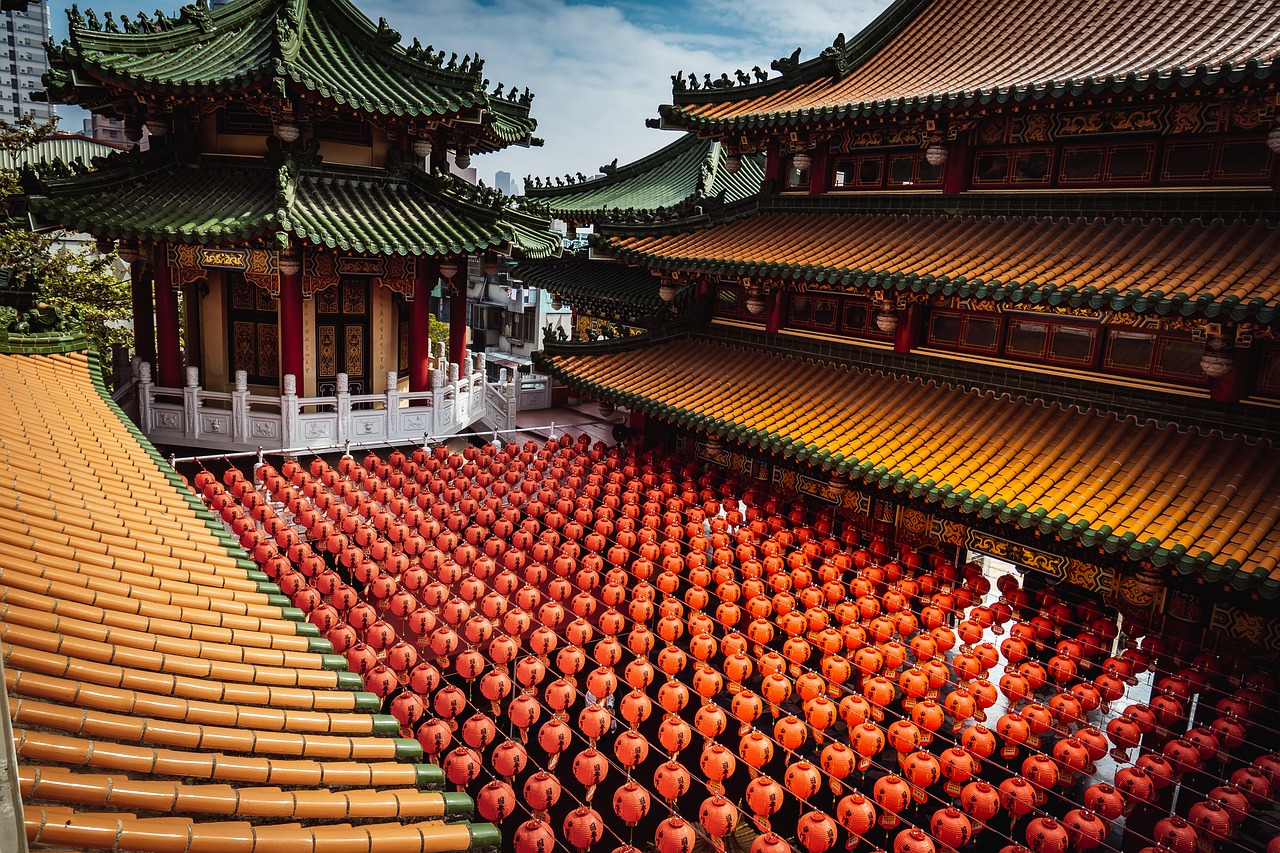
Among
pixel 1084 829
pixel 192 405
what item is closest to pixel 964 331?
pixel 1084 829

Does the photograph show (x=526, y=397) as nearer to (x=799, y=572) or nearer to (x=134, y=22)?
(x=134, y=22)

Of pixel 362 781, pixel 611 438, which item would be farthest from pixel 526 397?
pixel 362 781

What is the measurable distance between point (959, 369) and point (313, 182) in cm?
1172

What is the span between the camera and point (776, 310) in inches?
516

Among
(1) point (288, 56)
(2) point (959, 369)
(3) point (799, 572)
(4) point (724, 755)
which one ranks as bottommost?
(4) point (724, 755)

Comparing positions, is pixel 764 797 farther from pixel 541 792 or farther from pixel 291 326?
pixel 291 326

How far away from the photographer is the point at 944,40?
12.3 m

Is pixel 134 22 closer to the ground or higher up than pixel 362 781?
higher up

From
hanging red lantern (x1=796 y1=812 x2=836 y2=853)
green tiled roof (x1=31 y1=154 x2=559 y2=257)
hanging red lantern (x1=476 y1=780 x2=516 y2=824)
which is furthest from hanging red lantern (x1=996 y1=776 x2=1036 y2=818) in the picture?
green tiled roof (x1=31 y1=154 x2=559 y2=257)

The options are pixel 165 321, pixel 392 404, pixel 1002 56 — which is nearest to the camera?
pixel 1002 56

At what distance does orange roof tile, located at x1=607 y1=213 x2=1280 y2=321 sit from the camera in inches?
304

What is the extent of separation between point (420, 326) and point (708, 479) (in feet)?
22.9

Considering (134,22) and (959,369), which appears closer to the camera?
(959,369)

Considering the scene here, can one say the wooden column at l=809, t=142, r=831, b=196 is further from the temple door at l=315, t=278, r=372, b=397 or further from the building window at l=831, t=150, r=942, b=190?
the temple door at l=315, t=278, r=372, b=397
